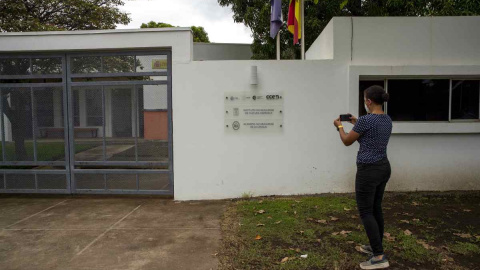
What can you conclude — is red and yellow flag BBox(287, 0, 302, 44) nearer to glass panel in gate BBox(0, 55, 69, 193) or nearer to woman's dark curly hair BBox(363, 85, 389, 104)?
woman's dark curly hair BBox(363, 85, 389, 104)

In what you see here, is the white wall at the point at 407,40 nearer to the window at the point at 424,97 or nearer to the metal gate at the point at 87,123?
the window at the point at 424,97

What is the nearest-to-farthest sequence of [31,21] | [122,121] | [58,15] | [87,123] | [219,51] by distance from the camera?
[122,121] → [87,123] → [31,21] → [58,15] → [219,51]

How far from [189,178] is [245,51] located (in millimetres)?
12158

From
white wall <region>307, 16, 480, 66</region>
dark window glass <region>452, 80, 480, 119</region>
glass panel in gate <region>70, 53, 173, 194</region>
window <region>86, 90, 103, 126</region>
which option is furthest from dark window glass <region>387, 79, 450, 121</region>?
window <region>86, 90, 103, 126</region>

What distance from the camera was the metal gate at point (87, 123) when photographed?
20.2 feet

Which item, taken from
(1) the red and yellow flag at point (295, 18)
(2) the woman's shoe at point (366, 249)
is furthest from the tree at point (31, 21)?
(2) the woman's shoe at point (366, 249)

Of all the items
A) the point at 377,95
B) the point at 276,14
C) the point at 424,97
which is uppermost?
the point at 276,14

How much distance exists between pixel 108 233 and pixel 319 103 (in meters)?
3.89

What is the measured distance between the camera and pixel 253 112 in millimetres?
6000

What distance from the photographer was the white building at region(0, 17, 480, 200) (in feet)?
19.6

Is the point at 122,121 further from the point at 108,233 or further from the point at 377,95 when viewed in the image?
the point at 377,95

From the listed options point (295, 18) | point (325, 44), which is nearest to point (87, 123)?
point (295, 18)

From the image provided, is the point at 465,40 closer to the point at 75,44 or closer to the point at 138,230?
the point at 138,230

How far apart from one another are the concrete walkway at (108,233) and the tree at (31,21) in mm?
1553
